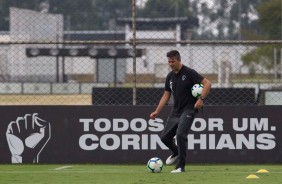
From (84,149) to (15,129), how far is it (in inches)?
51.6

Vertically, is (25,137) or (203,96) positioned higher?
(203,96)

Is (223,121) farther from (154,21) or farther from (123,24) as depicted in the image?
(123,24)

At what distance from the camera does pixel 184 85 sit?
13797mm

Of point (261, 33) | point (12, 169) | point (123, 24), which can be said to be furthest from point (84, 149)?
point (123, 24)

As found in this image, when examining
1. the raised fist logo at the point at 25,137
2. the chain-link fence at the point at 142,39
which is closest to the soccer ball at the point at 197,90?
the chain-link fence at the point at 142,39

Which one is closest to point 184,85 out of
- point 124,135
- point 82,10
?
point 124,135

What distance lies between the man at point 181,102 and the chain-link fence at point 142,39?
114 inches

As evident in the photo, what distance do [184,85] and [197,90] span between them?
0.24 meters

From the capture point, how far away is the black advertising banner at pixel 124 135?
635 inches

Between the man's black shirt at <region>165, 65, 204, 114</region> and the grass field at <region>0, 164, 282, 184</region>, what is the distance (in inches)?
41.3

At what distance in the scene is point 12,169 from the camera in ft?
49.6

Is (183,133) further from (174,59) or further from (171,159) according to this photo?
(174,59)

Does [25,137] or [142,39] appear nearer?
[25,137]

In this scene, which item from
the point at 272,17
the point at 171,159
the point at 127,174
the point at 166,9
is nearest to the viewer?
the point at 127,174
